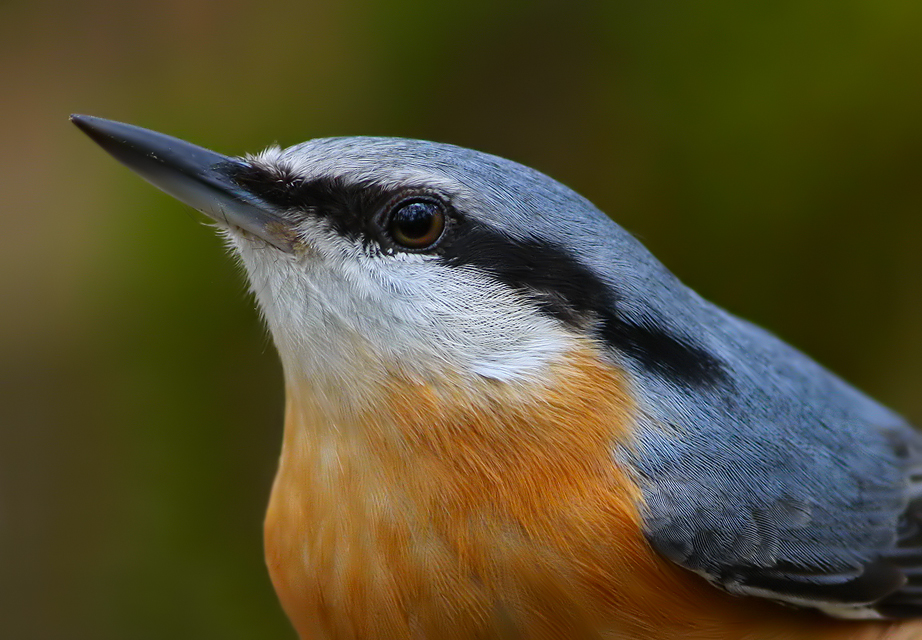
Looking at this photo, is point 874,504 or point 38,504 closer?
point 874,504

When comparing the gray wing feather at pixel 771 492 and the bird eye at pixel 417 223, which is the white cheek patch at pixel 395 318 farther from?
the gray wing feather at pixel 771 492

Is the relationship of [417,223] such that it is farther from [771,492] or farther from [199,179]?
[771,492]

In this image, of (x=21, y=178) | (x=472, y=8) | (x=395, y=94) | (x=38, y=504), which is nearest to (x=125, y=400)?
(x=38, y=504)

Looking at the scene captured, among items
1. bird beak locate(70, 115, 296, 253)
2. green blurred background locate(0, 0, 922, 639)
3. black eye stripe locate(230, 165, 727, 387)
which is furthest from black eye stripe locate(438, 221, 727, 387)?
green blurred background locate(0, 0, 922, 639)

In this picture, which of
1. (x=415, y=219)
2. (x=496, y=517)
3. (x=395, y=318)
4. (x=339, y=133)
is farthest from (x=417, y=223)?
(x=339, y=133)

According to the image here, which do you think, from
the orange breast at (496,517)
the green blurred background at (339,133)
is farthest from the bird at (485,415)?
the green blurred background at (339,133)

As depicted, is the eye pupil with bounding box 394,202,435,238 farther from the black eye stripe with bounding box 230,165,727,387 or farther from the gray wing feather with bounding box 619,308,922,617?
the gray wing feather with bounding box 619,308,922,617

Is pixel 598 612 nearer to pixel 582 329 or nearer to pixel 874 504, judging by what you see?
pixel 582 329

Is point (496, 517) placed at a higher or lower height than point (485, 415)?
lower
